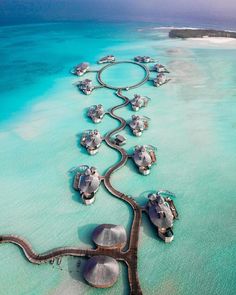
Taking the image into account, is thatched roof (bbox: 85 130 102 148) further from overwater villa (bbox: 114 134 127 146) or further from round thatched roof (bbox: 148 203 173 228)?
round thatched roof (bbox: 148 203 173 228)

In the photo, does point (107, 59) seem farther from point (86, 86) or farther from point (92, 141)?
point (92, 141)

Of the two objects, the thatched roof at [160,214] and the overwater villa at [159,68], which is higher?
the overwater villa at [159,68]

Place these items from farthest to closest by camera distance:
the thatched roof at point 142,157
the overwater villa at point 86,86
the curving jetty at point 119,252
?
the overwater villa at point 86,86, the thatched roof at point 142,157, the curving jetty at point 119,252

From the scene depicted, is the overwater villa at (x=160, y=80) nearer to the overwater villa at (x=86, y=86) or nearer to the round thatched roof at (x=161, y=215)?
the overwater villa at (x=86, y=86)

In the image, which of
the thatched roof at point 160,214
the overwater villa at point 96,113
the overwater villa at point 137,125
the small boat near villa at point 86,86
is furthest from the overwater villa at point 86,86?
the thatched roof at point 160,214

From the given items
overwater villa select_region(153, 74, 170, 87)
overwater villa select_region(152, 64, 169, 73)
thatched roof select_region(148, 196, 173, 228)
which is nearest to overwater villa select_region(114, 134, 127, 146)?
thatched roof select_region(148, 196, 173, 228)
